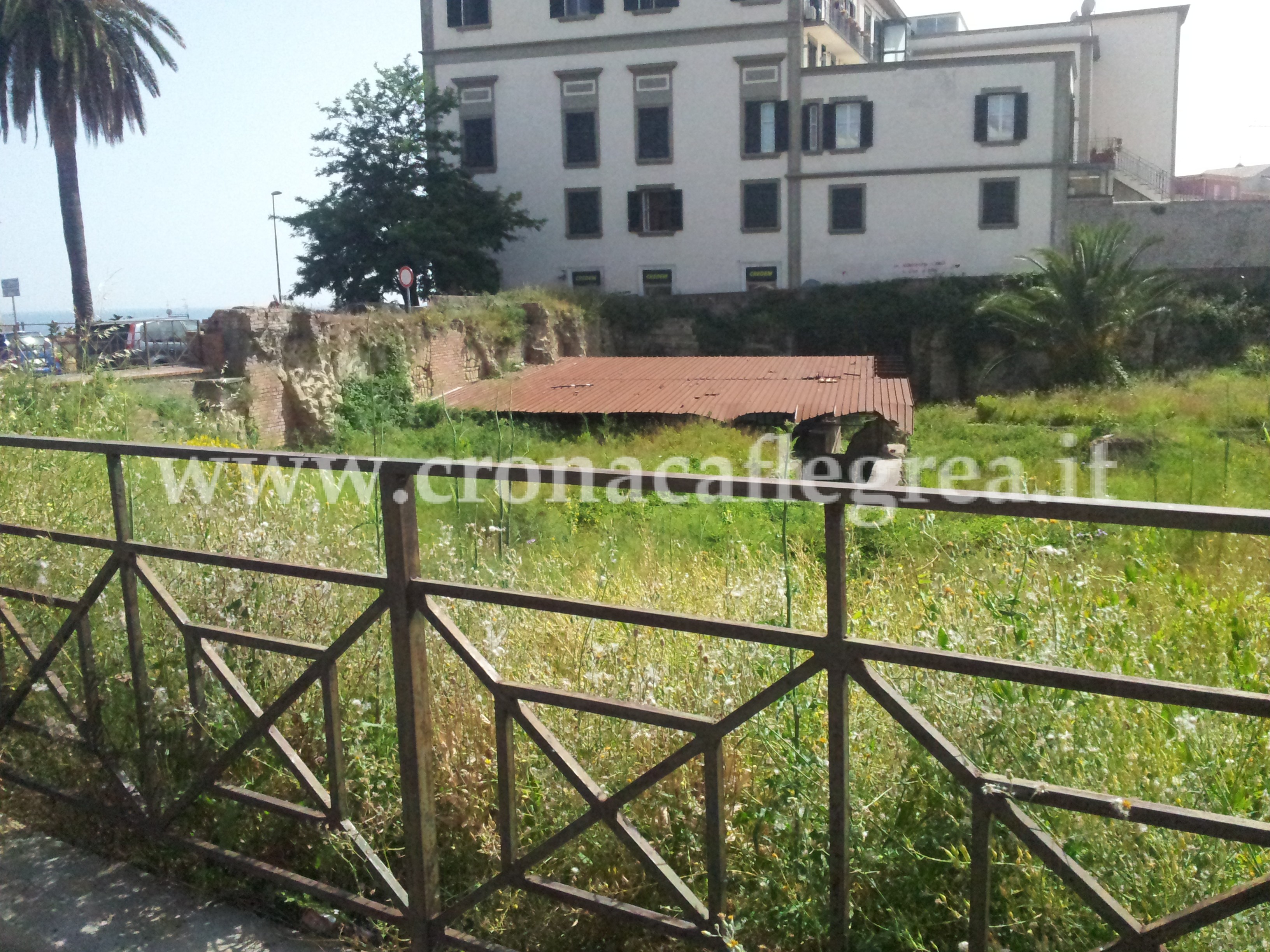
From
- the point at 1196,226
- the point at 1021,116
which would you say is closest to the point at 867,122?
the point at 1021,116

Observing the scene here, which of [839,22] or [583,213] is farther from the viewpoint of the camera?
[839,22]

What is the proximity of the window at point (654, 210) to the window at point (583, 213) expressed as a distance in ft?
3.03

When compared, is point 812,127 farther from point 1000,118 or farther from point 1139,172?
point 1139,172

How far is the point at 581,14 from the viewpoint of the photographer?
108ft

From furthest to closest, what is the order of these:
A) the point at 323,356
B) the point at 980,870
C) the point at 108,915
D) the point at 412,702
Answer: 1. the point at 323,356
2. the point at 108,915
3. the point at 412,702
4. the point at 980,870

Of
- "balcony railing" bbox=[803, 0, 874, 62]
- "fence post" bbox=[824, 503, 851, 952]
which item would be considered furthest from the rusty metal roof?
"balcony railing" bbox=[803, 0, 874, 62]

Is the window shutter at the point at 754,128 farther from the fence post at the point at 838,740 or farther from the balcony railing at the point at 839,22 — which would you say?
the fence post at the point at 838,740

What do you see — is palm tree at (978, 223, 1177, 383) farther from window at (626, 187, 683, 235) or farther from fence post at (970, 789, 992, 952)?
fence post at (970, 789, 992, 952)

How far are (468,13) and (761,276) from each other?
12.4 metres

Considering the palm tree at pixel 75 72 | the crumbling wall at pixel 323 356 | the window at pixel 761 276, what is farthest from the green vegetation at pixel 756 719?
the window at pixel 761 276

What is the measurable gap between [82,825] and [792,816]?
2343 mm

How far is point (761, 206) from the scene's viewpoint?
106 ft

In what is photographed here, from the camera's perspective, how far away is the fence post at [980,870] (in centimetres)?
191

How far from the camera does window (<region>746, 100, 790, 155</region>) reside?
31.7 meters
